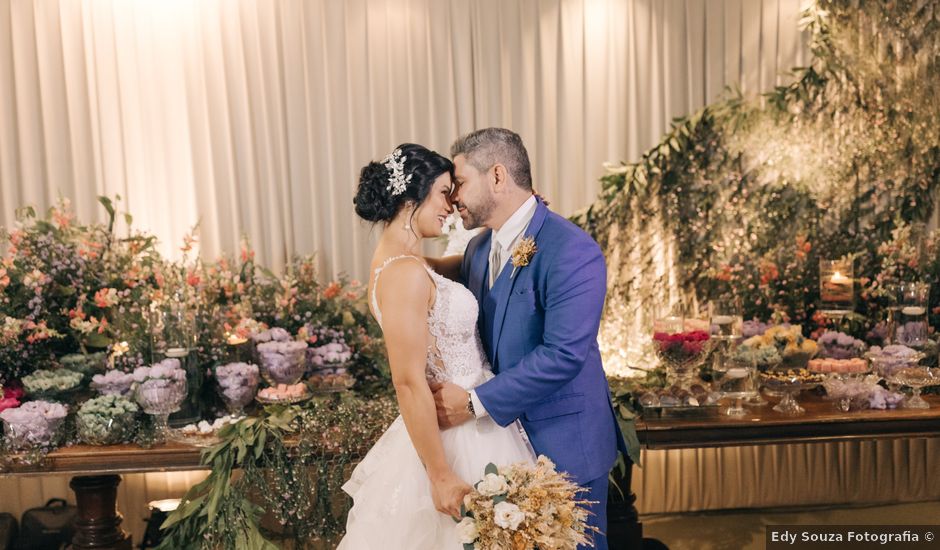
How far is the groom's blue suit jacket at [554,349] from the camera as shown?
2627mm

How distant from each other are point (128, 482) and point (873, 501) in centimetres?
462

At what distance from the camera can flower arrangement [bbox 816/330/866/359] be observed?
450 cm

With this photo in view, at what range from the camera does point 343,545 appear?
2.83m

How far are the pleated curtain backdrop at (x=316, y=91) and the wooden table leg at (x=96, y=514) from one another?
219cm

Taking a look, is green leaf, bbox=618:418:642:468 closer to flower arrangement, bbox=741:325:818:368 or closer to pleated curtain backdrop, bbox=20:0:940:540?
flower arrangement, bbox=741:325:818:368

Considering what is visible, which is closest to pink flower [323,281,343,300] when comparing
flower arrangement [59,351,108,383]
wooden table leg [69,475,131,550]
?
flower arrangement [59,351,108,383]

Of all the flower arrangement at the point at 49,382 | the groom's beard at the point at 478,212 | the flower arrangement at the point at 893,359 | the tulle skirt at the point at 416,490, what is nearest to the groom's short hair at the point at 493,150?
the groom's beard at the point at 478,212

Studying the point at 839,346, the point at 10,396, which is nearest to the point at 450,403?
the point at 10,396

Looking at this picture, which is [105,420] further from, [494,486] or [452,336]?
[494,486]

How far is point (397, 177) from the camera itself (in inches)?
106

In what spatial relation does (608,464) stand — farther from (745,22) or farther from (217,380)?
(745,22)

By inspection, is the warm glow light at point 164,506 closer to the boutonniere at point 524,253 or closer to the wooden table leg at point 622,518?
the wooden table leg at point 622,518

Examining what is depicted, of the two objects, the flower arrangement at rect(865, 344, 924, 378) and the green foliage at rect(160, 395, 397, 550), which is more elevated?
the flower arrangement at rect(865, 344, 924, 378)

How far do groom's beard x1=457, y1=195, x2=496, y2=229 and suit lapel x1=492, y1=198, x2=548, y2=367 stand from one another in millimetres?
153
